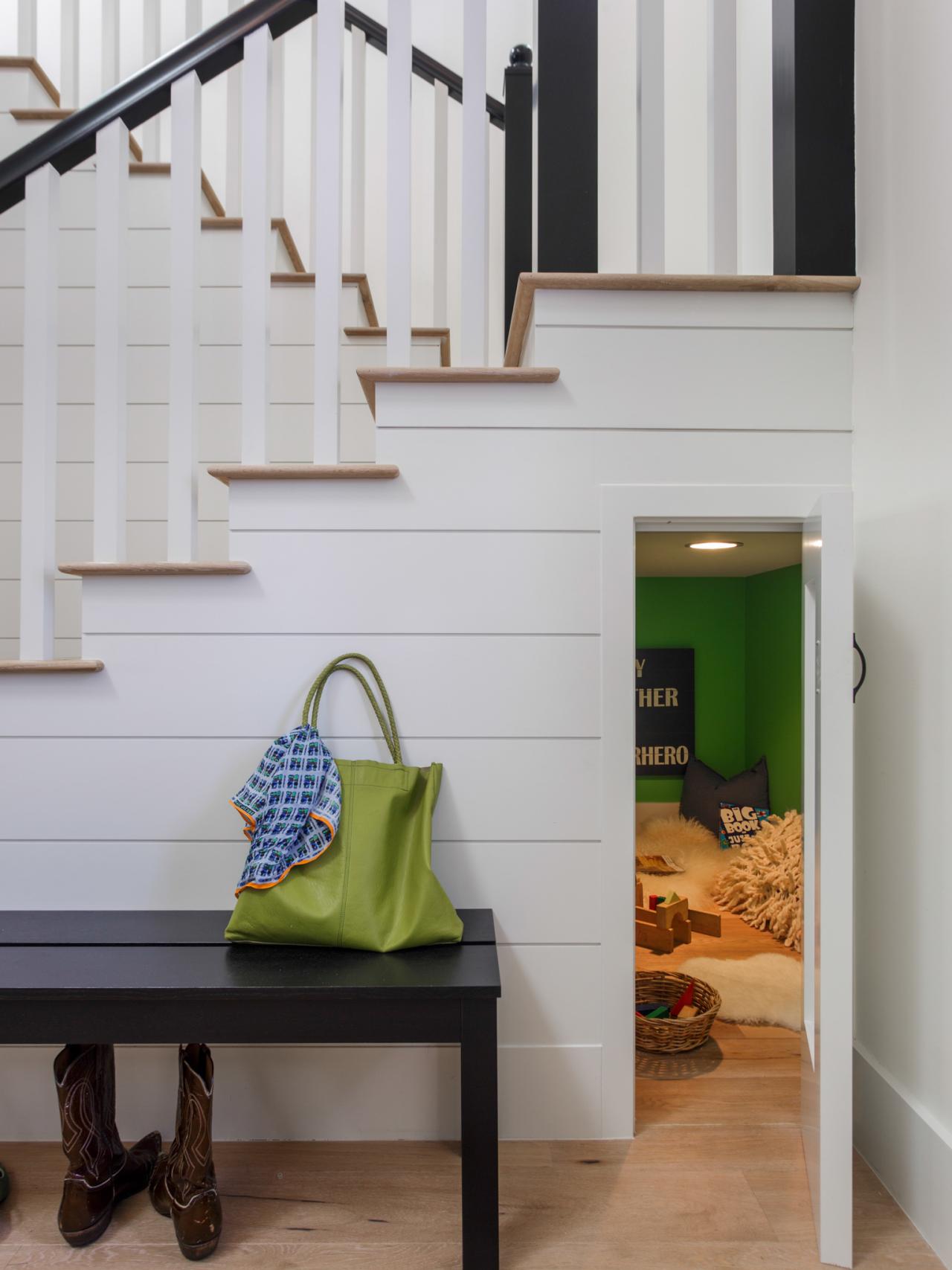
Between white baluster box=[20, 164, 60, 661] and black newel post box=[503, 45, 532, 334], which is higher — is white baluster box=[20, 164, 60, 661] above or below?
below

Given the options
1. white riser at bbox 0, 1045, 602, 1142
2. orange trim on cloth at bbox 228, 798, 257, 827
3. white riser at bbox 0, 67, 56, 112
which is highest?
white riser at bbox 0, 67, 56, 112

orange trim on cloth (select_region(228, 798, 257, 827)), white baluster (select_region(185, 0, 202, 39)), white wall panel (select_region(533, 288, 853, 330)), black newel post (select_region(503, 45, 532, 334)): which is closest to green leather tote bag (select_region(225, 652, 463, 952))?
orange trim on cloth (select_region(228, 798, 257, 827))

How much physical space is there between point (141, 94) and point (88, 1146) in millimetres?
1974

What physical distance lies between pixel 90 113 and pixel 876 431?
1658mm

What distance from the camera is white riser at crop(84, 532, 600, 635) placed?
1689 mm

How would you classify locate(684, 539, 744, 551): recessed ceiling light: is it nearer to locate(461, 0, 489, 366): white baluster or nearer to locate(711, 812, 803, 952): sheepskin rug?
locate(461, 0, 489, 366): white baluster

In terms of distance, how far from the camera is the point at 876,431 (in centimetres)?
159

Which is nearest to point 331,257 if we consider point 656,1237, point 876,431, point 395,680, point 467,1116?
point 395,680

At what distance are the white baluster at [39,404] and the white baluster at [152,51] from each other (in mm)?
672

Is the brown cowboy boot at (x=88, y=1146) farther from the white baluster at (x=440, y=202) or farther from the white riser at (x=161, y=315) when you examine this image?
the white baluster at (x=440, y=202)

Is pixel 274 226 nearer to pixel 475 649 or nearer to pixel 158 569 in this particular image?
pixel 158 569

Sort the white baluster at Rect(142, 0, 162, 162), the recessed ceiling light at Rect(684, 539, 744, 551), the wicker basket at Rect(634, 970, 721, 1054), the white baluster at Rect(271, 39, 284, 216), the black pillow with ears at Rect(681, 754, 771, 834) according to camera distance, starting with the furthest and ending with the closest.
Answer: the black pillow with ears at Rect(681, 754, 771, 834), the white baluster at Rect(271, 39, 284, 216), the white baluster at Rect(142, 0, 162, 162), the recessed ceiling light at Rect(684, 539, 744, 551), the wicker basket at Rect(634, 970, 721, 1054)

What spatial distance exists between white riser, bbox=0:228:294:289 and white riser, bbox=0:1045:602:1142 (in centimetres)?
197

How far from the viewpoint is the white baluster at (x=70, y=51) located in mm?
2430
